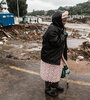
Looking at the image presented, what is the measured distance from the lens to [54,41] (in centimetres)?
219

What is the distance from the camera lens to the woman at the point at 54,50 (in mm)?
2203

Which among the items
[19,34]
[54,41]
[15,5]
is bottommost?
[19,34]

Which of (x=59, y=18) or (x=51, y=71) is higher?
(x=59, y=18)

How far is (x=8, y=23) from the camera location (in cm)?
1176

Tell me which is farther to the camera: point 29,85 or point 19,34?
point 19,34

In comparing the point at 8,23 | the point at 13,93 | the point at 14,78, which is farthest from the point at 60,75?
the point at 8,23

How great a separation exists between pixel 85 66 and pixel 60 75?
6.73ft

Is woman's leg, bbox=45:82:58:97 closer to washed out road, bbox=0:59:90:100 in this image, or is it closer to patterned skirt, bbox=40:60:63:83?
washed out road, bbox=0:59:90:100

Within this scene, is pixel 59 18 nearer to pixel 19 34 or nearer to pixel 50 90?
pixel 50 90

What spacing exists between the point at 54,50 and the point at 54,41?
0.63 feet

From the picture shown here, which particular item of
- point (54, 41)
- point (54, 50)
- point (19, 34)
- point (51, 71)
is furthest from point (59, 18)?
point (19, 34)

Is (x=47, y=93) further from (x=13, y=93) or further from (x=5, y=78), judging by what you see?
(x=5, y=78)

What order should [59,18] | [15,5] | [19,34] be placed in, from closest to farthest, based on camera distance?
[59,18] < [19,34] < [15,5]

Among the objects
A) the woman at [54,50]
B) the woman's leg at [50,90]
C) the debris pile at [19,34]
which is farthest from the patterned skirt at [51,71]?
the debris pile at [19,34]
